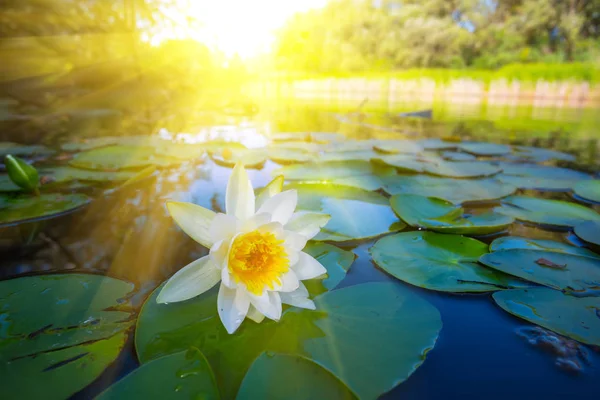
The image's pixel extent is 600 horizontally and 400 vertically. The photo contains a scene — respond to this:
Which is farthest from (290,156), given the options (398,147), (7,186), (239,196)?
(239,196)

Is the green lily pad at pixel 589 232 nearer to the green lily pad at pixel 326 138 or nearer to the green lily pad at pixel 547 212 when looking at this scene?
the green lily pad at pixel 547 212

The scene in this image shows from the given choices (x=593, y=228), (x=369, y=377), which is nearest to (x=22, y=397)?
(x=369, y=377)

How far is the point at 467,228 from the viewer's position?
1.21 meters

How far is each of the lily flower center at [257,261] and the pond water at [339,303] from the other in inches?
5.2

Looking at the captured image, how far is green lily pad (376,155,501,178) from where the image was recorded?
6.59 ft

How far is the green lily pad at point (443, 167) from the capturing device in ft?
6.59

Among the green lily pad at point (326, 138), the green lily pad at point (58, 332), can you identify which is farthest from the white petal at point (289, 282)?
the green lily pad at point (326, 138)

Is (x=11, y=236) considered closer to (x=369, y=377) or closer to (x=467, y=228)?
Result: (x=369, y=377)

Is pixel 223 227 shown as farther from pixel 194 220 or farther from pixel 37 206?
pixel 37 206

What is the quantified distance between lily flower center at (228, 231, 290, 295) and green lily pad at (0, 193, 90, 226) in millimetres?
1114

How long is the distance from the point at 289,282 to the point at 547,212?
134 cm

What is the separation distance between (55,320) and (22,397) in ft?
0.65

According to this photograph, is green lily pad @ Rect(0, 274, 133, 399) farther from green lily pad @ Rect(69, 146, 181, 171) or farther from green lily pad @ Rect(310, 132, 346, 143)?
green lily pad @ Rect(310, 132, 346, 143)

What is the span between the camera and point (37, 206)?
4.56 feet
